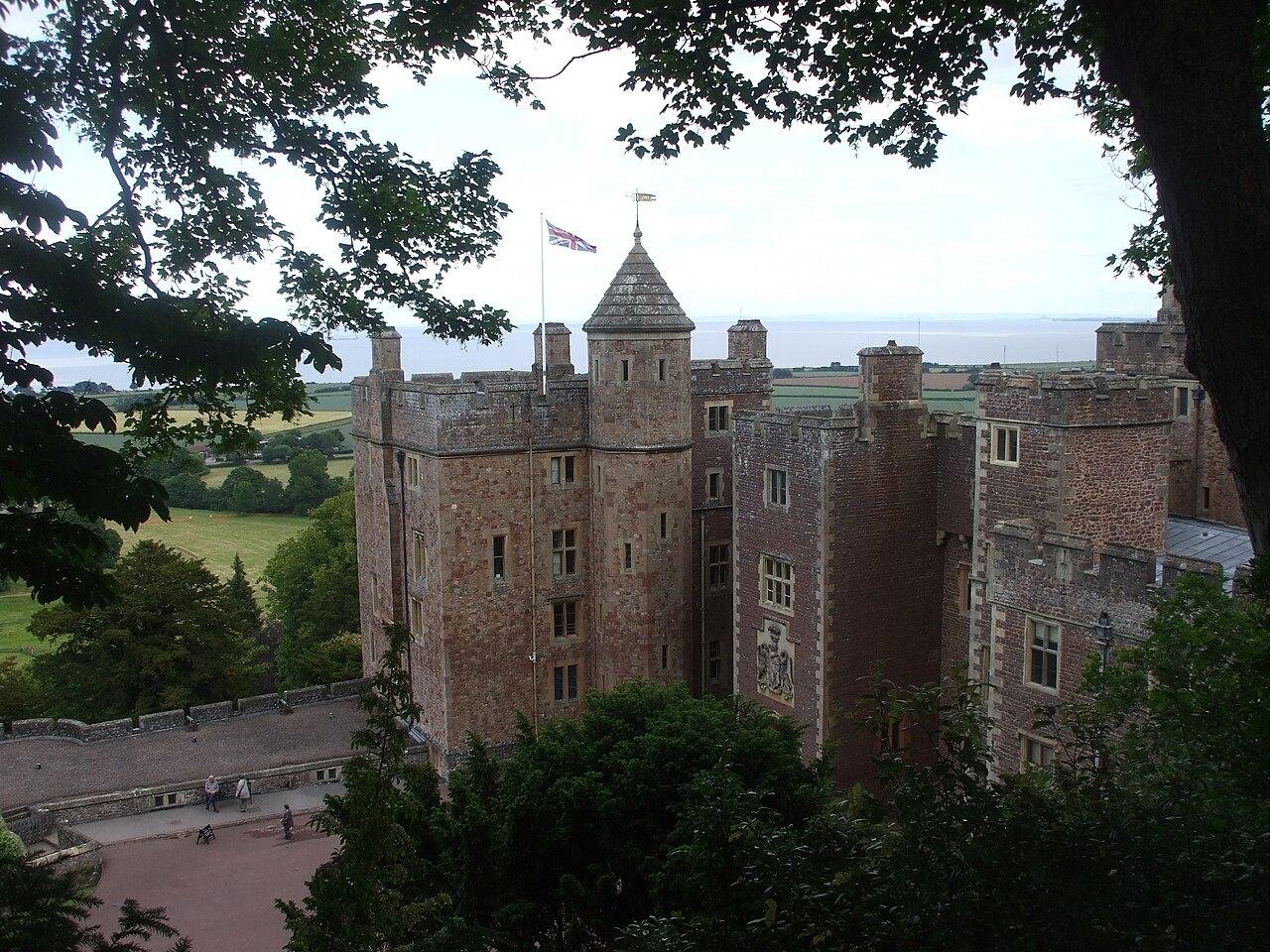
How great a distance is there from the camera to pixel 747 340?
34156 millimetres

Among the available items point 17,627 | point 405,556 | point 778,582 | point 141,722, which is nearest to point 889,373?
point 778,582

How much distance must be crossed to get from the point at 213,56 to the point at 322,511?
42.8 metres

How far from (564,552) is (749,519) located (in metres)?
6.08

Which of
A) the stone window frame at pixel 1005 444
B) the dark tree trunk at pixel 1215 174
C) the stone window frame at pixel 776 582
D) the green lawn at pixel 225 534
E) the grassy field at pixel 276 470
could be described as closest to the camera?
the dark tree trunk at pixel 1215 174

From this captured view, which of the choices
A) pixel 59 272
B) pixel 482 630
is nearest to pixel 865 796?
pixel 59 272

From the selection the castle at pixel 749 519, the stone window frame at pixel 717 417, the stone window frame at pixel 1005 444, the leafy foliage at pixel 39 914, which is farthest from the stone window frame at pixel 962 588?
the leafy foliage at pixel 39 914

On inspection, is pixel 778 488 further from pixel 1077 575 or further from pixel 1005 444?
pixel 1077 575

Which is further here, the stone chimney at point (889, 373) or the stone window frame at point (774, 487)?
the stone window frame at point (774, 487)

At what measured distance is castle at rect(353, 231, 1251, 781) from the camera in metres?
21.7

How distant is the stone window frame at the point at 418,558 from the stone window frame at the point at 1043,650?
17043mm

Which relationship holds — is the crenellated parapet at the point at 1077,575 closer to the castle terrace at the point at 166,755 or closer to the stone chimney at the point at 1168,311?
the stone chimney at the point at 1168,311

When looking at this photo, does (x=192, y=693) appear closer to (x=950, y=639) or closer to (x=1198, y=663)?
(x=950, y=639)

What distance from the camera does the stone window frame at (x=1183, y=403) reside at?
29.3 m

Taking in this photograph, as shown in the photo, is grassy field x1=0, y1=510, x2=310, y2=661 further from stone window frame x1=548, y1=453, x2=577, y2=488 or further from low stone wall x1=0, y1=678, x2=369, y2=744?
stone window frame x1=548, y1=453, x2=577, y2=488
